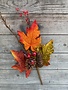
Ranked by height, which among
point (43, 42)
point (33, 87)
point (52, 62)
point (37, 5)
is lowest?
point (33, 87)

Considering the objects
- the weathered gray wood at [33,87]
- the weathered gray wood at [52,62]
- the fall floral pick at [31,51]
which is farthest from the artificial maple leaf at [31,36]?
the weathered gray wood at [33,87]

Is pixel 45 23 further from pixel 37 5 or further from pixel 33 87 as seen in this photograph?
pixel 33 87

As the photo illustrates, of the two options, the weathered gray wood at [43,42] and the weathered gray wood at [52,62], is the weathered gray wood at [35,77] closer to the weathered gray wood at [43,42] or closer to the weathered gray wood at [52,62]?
the weathered gray wood at [52,62]

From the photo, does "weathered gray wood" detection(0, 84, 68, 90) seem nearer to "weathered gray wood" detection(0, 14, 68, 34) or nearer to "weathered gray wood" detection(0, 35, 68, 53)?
"weathered gray wood" detection(0, 35, 68, 53)

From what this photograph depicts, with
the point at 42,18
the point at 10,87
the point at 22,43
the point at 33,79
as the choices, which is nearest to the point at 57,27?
the point at 42,18

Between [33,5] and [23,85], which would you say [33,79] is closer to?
[23,85]

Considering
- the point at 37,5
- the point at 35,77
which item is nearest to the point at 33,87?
the point at 35,77

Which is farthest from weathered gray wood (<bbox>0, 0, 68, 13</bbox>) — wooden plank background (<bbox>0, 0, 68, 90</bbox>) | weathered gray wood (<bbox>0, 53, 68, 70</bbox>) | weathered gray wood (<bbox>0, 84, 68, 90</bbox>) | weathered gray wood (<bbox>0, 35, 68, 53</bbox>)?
weathered gray wood (<bbox>0, 84, 68, 90</bbox>)
